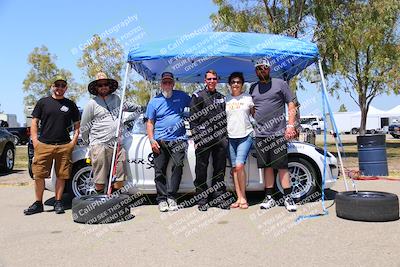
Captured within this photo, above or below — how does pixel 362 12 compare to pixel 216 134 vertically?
above

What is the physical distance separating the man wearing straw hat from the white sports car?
0.28m

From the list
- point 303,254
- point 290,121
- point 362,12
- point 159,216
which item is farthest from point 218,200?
point 362,12

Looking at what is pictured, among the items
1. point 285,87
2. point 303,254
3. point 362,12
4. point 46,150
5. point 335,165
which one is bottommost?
point 303,254

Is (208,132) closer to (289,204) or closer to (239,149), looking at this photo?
(239,149)

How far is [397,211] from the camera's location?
4.97m

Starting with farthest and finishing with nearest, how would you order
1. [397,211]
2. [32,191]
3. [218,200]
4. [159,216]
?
[32,191], [218,200], [159,216], [397,211]

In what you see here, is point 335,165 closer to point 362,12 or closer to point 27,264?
point 27,264

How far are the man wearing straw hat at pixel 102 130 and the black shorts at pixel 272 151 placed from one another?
190 centimetres

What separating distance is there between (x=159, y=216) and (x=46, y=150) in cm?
173

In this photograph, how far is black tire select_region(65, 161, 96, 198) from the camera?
6.19m

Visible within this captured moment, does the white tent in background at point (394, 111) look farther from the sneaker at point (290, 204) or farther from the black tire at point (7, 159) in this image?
the sneaker at point (290, 204)

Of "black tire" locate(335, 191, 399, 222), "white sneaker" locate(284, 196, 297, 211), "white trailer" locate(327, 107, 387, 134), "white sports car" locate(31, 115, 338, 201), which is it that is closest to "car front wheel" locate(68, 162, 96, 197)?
"white sports car" locate(31, 115, 338, 201)

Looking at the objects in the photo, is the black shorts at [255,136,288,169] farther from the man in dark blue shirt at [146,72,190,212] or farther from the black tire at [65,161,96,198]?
the black tire at [65,161,96,198]

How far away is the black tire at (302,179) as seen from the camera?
6156mm
